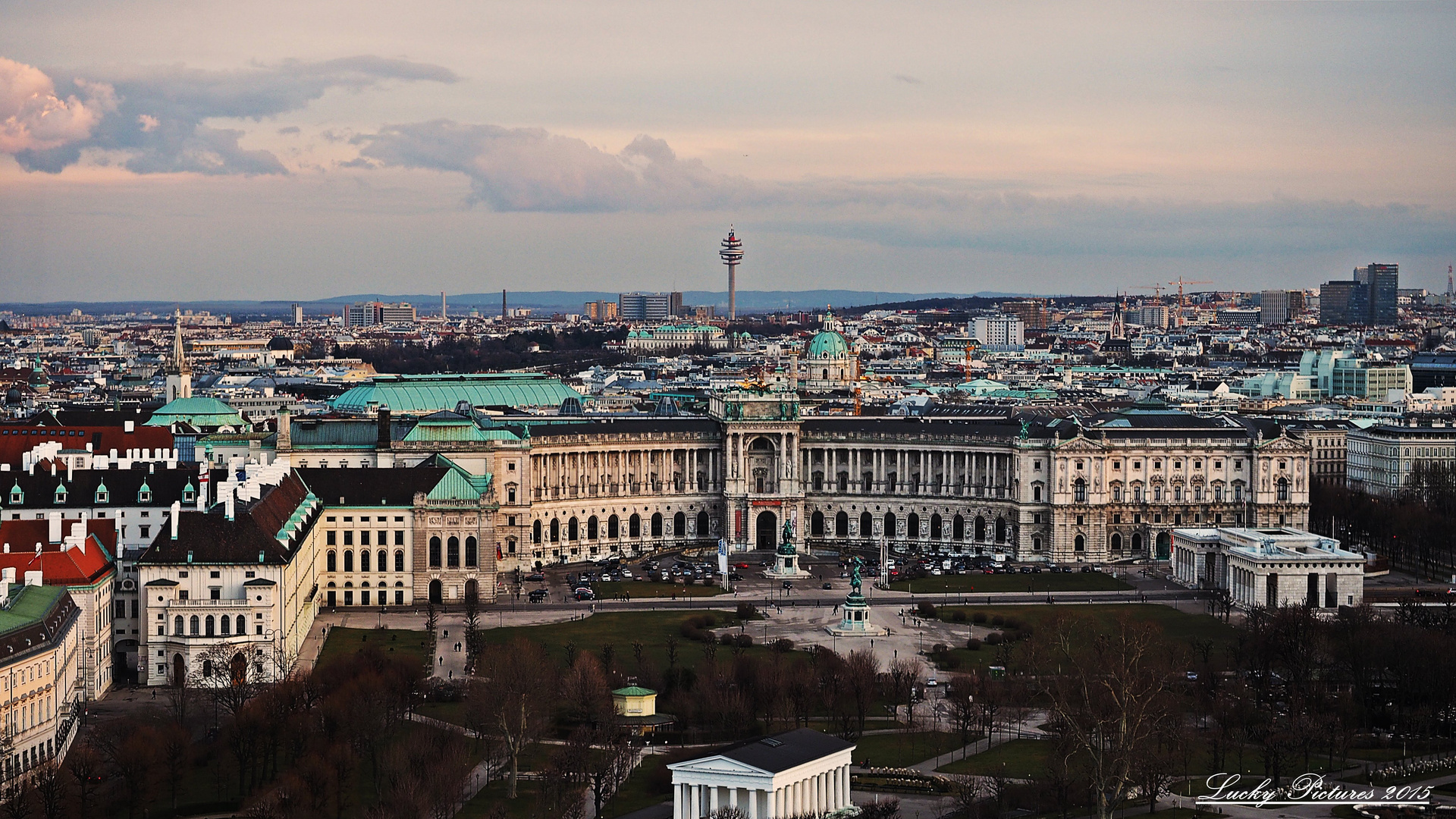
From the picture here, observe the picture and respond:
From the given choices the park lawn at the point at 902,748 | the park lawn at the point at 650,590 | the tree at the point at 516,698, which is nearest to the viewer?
the tree at the point at 516,698

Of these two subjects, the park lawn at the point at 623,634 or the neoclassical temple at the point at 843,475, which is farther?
the neoclassical temple at the point at 843,475

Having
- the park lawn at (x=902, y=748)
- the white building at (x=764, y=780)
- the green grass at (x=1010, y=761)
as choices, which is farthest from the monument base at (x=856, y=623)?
the white building at (x=764, y=780)

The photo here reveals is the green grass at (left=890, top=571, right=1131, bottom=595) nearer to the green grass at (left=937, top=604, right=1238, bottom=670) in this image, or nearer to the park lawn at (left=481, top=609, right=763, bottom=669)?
the green grass at (left=937, top=604, right=1238, bottom=670)

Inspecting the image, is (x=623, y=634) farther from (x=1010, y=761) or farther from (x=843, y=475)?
(x=843, y=475)

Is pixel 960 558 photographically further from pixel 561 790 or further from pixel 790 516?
pixel 561 790

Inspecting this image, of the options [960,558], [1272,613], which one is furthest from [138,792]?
[960,558]

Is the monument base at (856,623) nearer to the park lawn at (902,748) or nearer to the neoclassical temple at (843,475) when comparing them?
the park lawn at (902,748)
